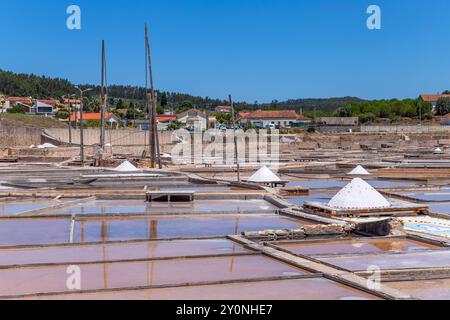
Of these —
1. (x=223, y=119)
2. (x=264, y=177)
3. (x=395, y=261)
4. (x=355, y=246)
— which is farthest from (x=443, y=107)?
(x=395, y=261)

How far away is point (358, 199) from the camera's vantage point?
14.5 m

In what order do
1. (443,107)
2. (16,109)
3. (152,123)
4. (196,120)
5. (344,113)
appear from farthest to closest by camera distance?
(344,113)
(443,107)
(196,120)
(16,109)
(152,123)

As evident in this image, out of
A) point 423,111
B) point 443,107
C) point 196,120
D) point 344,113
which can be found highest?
point 443,107

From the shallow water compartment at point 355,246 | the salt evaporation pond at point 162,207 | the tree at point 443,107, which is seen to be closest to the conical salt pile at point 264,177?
the salt evaporation pond at point 162,207

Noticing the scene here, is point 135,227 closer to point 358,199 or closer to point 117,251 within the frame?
point 117,251

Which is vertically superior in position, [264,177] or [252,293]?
[264,177]

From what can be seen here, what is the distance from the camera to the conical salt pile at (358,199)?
14344 mm

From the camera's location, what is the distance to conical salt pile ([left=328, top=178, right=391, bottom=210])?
1434 centimetres

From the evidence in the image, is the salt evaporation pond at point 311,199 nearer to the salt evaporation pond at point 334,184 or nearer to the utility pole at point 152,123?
the salt evaporation pond at point 334,184

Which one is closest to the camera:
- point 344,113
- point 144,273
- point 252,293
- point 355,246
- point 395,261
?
point 252,293

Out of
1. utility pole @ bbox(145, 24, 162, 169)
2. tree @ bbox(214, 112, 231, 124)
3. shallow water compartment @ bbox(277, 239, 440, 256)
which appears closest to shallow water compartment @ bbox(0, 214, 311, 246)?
shallow water compartment @ bbox(277, 239, 440, 256)

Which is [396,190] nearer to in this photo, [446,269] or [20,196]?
[20,196]
